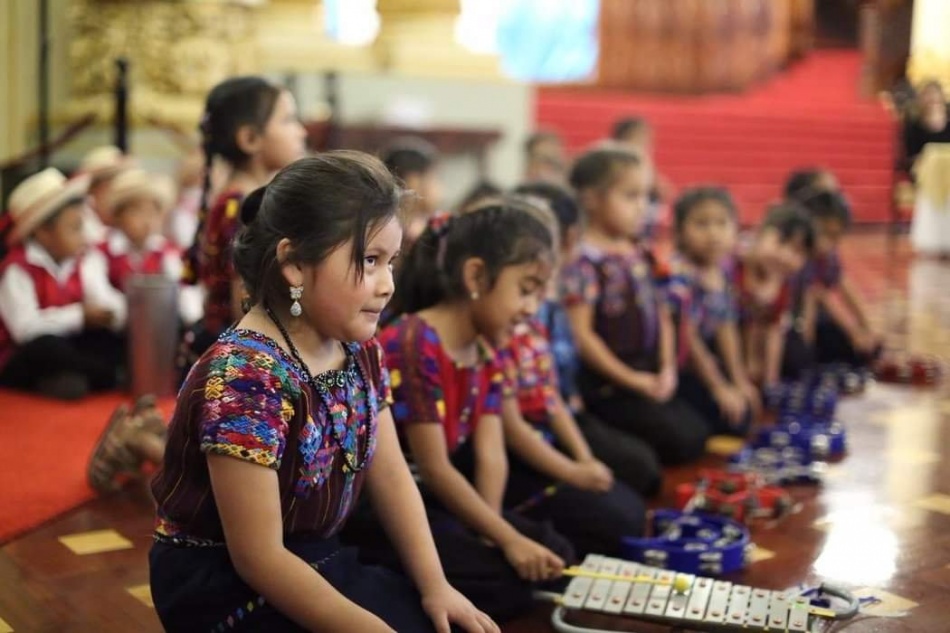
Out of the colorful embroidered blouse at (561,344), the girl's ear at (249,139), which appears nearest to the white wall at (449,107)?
the colorful embroidered blouse at (561,344)

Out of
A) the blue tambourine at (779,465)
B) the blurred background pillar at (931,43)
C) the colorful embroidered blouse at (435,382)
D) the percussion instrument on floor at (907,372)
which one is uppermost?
the blurred background pillar at (931,43)

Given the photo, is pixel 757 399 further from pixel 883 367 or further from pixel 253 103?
pixel 253 103

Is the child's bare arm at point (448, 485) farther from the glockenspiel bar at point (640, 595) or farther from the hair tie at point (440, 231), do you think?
the hair tie at point (440, 231)

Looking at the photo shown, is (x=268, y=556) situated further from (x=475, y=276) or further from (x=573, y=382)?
(x=573, y=382)

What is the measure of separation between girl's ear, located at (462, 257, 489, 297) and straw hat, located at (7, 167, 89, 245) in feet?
8.04

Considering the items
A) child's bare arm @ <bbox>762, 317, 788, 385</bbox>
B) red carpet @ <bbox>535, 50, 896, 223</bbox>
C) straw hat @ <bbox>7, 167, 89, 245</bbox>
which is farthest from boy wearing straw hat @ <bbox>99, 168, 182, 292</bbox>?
red carpet @ <bbox>535, 50, 896, 223</bbox>

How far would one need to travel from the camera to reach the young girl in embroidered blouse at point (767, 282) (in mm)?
5191

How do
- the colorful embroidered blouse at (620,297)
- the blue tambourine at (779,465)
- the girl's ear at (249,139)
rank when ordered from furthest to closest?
the colorful embroidered blouse at (620,297), the blue tambourine at (779,465), the girl's ear at (249,139)

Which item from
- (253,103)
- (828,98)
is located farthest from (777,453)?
(828,98)

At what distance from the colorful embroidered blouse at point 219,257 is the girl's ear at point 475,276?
0.67m

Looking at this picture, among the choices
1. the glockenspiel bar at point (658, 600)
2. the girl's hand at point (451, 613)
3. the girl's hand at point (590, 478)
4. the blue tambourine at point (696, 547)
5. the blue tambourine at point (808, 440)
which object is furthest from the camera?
the blue tambourine at point (808, 440)

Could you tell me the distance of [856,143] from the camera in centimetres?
1366

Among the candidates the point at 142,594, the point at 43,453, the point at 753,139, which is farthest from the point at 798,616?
the point at 753,139

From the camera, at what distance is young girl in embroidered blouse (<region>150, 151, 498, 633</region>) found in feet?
6.37
